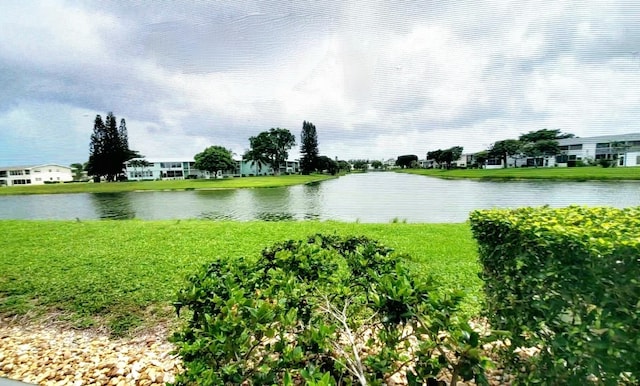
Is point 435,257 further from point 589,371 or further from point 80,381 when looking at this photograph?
point 80,381

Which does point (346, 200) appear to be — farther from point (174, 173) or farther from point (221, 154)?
point (174, 173)

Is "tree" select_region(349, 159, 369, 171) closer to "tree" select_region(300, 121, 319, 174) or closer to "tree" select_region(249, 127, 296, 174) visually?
"tree" select_region(300, 121, 319, 174)

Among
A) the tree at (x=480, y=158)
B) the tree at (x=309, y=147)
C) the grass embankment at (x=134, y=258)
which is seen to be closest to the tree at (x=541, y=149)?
the tree at (x=480, y=158)

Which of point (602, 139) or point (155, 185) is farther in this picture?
point (155, 185)

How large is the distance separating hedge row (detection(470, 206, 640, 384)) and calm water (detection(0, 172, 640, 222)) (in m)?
1.09

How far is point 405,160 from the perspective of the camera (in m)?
2.24

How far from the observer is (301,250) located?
0.94m

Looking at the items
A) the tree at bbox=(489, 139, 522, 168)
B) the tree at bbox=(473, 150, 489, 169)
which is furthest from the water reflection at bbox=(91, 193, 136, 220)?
the tree at bbox=(489, 139, 522, 168)

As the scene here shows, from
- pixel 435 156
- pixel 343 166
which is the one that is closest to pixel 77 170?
pixel 343 166

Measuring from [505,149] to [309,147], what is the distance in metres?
1.42

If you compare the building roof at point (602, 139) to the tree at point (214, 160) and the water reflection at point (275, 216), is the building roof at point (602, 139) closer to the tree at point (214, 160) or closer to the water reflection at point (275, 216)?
the tree at point (214, 160)

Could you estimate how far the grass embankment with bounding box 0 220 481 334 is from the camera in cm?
159

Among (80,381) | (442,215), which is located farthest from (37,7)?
(442,215)

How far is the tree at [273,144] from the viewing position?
2305 millimetres
